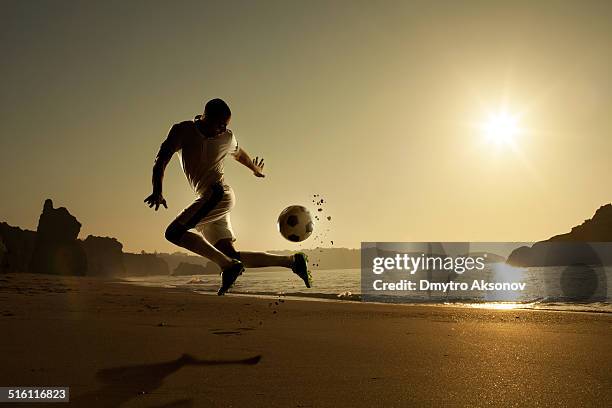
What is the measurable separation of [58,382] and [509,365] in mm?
4678

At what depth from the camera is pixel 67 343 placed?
6652 millimetres

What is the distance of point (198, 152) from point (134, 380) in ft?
7.46

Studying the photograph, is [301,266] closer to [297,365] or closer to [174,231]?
[297,365]

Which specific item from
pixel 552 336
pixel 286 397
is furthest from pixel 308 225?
pixel 552 336

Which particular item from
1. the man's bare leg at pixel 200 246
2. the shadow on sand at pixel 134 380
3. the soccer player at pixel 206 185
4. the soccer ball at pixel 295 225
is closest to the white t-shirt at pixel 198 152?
the soccer player at pixel 206 185

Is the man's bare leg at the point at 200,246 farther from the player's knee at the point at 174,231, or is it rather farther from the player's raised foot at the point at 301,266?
the player's raised foot at the point at 301,266

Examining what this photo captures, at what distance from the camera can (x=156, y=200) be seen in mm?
5113

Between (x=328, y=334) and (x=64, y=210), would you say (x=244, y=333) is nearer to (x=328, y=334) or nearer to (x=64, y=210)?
(x=328, y=334)

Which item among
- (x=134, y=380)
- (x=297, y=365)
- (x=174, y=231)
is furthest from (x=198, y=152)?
(x=297, y=365)

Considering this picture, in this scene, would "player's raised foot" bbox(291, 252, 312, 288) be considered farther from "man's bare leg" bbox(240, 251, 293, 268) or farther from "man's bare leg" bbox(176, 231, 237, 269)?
"man's bare leg" bbox(176, 231, 237, 269)

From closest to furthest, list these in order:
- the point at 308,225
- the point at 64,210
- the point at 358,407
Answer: the point at 358,407
the point at 308,225
the point at 64,210

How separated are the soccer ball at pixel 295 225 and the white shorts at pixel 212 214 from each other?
3.49 ft

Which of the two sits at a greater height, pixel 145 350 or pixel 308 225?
pixel 308 225

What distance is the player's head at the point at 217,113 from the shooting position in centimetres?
514
